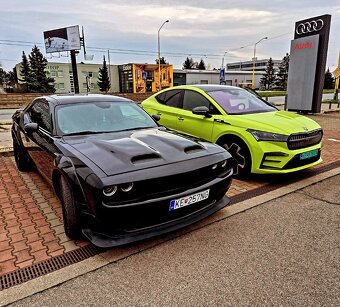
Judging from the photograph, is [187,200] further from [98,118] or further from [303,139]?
[303,139]

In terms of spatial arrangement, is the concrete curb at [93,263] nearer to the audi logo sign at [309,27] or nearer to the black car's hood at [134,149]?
the black car's hood at [134,149]

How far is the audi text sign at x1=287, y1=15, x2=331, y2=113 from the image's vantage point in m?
Answer: 13.0

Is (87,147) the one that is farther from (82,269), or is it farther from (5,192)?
(5,192)

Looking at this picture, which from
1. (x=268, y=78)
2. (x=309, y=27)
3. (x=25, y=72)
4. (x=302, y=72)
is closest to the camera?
(x=309, y=27)

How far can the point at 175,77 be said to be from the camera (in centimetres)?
7075

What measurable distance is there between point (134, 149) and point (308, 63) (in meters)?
13.3

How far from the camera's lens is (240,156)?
4.68 metres

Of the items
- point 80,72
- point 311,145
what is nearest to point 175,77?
point 80,72

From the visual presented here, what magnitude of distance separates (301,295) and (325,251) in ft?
2.51

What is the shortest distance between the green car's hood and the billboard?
30.4 metres

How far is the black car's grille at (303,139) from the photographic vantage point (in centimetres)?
430

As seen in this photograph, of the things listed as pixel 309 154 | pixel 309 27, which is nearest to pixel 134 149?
pixel 309 154

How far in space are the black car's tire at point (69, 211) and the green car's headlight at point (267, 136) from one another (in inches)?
115

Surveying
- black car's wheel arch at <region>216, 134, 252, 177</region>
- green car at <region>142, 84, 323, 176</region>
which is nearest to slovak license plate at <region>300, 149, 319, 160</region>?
green car at <region>142, 84, 323, 176</region>
